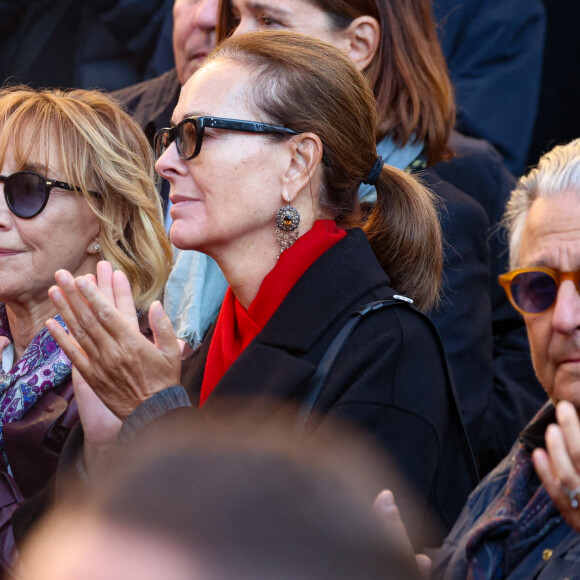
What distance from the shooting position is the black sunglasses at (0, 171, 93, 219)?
288 cm

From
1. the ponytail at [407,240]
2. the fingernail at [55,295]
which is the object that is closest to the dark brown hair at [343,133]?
the ponytail at [407,240]

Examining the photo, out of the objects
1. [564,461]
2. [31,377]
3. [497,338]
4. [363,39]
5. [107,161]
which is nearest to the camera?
[564,461]

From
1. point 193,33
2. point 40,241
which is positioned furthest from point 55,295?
point 193,33

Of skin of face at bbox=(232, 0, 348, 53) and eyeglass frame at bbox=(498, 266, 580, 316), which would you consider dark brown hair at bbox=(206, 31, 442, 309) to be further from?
skin of face at bbox=(232, 0, 348, 53)

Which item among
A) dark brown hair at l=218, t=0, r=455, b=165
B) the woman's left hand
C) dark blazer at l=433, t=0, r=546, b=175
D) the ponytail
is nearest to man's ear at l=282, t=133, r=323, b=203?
the ponytail

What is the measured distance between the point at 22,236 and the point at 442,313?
4.36 feet

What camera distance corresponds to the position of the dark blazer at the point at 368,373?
2.05m

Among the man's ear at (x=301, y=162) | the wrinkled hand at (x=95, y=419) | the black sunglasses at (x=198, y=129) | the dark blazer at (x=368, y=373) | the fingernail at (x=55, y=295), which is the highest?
the black sunglasses at (x=198, y=129)

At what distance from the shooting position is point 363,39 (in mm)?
3139

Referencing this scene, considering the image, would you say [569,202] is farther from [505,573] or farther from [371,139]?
[505,573]

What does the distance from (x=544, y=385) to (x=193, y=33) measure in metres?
2.00

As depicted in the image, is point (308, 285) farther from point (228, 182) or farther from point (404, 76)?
point (404, 76)

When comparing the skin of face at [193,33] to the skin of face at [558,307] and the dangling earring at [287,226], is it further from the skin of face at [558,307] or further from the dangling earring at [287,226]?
the skin of face at [558,307]

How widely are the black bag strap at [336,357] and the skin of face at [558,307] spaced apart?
0.30 metres
